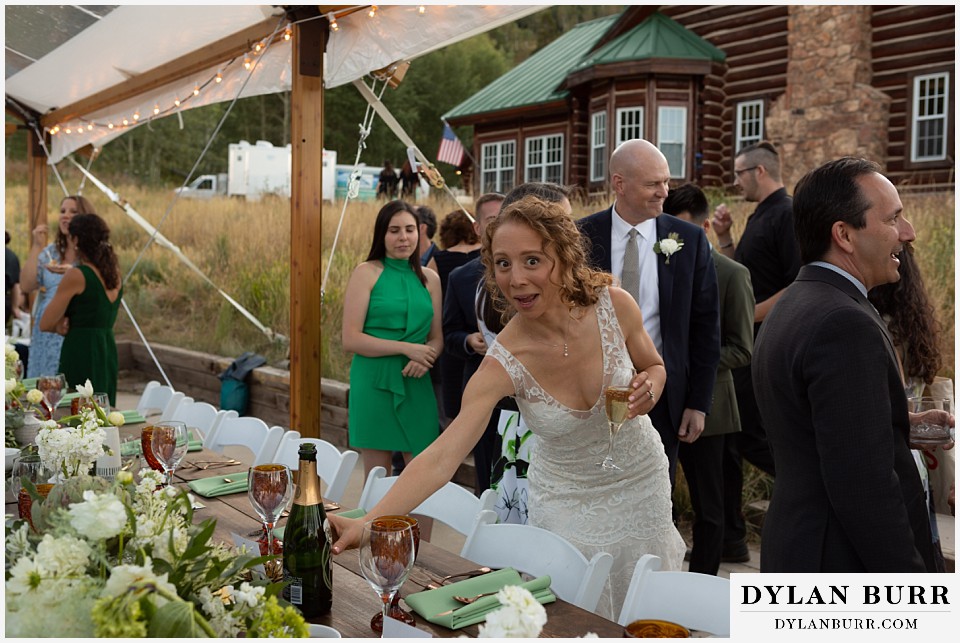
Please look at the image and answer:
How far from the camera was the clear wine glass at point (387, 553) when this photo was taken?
1696mm

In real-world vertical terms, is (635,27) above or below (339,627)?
above

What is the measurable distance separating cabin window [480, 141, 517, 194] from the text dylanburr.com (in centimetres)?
1841

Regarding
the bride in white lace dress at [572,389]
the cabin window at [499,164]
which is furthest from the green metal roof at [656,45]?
the bride in white lace dress at [572,389]

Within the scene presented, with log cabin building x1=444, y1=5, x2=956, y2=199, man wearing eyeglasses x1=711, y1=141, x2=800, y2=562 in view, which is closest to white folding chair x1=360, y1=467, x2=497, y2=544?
man wearing eyeglasses x1=711, y1=141, x2=800, y2=562

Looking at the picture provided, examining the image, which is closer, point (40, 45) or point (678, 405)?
point (678, 405)

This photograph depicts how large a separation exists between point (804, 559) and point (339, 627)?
42.5 inches

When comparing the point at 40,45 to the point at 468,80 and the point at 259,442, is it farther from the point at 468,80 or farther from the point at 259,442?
the point at 468,80

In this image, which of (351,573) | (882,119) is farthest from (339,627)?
(882,119)

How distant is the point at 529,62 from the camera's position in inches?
839

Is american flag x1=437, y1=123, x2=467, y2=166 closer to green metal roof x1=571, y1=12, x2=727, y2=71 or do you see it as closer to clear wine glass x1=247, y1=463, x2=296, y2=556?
green metal roof x1=571, y1=12, x2=727, y2=71

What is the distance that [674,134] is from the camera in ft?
54.6

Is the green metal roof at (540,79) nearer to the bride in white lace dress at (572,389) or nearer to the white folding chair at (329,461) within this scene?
the white folding chair at (329,461)

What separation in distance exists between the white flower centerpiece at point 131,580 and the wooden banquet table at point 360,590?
1.18 ft

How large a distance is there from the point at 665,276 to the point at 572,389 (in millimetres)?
1263
